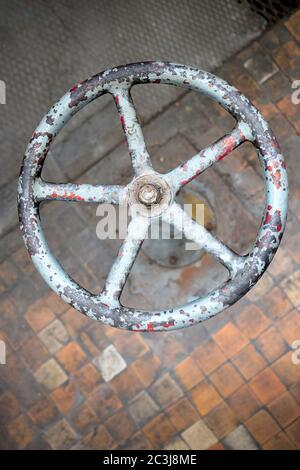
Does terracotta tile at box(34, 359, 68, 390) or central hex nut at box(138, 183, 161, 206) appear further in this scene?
terracotta tile at box(34, 359, 68, 390)

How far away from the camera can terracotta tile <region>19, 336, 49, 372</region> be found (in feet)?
9.05

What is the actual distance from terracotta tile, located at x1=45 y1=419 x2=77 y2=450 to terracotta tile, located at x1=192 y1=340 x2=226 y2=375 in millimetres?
781

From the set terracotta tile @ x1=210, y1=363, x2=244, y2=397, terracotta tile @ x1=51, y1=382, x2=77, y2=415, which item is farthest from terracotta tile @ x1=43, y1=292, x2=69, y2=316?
terracotta tile @ x1=210, y1=363, x2=244, y2=397

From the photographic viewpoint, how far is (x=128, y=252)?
69.6 inches

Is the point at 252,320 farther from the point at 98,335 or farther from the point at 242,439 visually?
the point at 98,335

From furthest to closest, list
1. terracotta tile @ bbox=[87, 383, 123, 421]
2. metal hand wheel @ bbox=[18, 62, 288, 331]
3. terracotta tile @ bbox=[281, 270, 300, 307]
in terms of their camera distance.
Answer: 1. terracotta tile @ bbox=[87, 383, 123, 421]
2. terracotta tile @ bbox=[281, 270, 300, 307]
3. metal hand wheel @ bbox=[18, 62, 288, 331]

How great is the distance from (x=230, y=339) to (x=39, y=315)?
3.34 ft

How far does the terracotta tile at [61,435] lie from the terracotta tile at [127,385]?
34 cm

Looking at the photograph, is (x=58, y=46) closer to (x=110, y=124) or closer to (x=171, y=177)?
(x=110, y=124)

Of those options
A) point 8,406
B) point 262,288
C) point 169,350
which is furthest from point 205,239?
point 8,406

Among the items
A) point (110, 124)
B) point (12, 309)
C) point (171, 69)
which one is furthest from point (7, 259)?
point (171, 69)

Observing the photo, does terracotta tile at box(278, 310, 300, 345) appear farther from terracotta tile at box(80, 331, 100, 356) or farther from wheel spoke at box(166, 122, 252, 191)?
wheel spoke at box(166, 122, 252, 191)

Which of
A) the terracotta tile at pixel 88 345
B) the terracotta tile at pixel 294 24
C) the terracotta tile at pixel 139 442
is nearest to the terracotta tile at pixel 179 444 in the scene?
the terracotta tile at pixel 139 442

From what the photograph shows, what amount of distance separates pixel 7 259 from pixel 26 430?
0.93m
